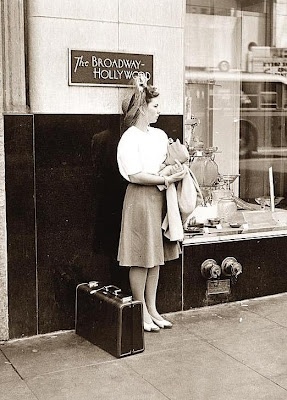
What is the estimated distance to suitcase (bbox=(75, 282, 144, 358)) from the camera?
226 inches

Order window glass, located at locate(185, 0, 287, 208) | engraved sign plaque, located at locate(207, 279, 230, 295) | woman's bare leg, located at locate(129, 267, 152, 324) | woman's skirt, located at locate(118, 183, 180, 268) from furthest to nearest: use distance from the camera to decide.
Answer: window glass, located at locate(185, 0, 287, 208) < engraved sign plaque, located at locate(207, 279, 230, 295) < woman's bare leg, located at locate(129, 267, 152, 324) < woman's skirt, located at locate(118, 183, 180, 268)

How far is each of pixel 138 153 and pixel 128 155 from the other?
0.31 feet

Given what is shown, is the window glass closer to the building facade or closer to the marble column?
the building facade

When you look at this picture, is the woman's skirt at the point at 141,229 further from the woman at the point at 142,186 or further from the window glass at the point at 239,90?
the window glass at the point at 239,90

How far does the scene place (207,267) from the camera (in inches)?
276

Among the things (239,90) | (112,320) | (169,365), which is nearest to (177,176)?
(112,320)

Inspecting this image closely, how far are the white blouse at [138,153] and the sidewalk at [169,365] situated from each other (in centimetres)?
148

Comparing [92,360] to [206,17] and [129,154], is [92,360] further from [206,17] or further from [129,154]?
[206,17]

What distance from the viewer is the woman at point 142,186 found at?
6145 millimetres

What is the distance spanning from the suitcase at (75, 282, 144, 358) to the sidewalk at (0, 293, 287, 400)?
3.2 inches

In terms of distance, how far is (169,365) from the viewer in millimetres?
5609

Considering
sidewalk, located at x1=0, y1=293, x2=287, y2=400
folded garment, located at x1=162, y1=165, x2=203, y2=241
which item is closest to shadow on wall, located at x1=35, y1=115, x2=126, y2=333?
sidewalk, located at x1=0, y1=293, x2=287, y2=400

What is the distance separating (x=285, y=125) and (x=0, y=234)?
3647 mm

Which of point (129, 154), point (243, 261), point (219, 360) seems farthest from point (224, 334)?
point (129, 154)
